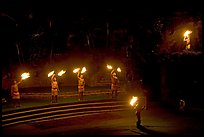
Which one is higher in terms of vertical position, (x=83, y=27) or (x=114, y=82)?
(x=83, y=27)

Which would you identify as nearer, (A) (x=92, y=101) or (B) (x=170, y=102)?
(A) (x=92, y=101)

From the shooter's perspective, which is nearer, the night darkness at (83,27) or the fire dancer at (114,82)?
the fire dancer at (114,82)

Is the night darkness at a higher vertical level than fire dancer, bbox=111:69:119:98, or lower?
higher

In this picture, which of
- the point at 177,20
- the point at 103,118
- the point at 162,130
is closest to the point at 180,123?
the point at 162,130

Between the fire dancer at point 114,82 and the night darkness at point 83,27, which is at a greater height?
the night darkness at point 83,27

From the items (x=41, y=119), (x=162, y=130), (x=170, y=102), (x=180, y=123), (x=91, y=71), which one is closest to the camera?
(x=162, y=130)

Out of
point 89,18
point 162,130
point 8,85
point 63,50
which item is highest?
point 89,18

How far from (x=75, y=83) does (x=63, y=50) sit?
284 cm

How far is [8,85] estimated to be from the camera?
2278cm

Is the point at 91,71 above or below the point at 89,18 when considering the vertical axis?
below

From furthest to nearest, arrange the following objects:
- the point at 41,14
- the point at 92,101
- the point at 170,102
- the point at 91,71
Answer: the point at 91,71, the point at 41,14, the point at 170,102, the point at 92,101

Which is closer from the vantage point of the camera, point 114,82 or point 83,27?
point 114,82

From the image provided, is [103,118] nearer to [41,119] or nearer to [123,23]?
[41,119]

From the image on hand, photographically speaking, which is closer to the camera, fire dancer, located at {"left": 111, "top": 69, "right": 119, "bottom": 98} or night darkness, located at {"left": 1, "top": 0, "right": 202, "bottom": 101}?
fire dancer, located at {"left": 111, "top": 69, "right": 119, "bottom": 98}
